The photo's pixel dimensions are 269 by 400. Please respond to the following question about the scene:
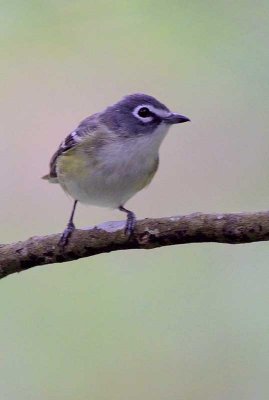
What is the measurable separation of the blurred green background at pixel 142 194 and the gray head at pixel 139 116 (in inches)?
21.8

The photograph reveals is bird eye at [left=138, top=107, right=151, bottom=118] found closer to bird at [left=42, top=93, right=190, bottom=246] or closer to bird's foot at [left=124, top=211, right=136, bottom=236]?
bird at [left=42, top=93, right=190, bottom=246]

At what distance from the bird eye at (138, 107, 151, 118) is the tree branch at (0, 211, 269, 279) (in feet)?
0.93

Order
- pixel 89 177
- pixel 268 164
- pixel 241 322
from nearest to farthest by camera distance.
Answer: pixel 89 177
pixel 241 322
pixel 268 164

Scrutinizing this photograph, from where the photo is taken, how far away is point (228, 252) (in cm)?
204

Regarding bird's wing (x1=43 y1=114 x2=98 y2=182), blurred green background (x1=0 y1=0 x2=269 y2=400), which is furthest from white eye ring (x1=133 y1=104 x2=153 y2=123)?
blurred green background (x1=0 y1=0 x2=269 y2=400)

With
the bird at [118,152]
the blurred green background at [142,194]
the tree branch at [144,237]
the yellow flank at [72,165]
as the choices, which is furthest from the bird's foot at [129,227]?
the blurred green background at [142,194]

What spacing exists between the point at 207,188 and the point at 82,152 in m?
0.71

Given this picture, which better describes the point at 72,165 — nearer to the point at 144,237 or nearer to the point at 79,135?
the point at 79,135

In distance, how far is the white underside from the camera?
141cm

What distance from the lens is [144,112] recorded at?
4.67ft

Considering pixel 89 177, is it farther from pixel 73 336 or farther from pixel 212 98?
pixel 212 98

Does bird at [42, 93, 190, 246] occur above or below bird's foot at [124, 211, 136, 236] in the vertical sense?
above

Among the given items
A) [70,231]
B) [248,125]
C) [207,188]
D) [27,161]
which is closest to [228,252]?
[207,188]

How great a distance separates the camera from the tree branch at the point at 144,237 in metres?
1.12
